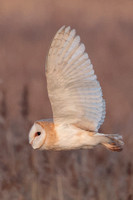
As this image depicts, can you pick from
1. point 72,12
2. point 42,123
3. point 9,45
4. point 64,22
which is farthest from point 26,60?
point 42,123

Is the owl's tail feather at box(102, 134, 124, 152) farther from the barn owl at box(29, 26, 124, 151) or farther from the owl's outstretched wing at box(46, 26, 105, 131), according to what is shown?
the owl's outstretched wing at box(46, 26, 105, 131)

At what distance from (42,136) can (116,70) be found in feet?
20.2

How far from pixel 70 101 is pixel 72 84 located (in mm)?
99

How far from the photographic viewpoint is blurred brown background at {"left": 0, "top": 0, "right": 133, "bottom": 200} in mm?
3910

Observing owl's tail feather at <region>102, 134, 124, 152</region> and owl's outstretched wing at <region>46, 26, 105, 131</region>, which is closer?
owl's outstretched wing at <region>46, 26, 105, 131</region>

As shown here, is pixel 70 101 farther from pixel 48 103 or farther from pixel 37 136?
pixel 48 103

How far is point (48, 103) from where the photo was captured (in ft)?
26.5

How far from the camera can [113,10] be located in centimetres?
1120

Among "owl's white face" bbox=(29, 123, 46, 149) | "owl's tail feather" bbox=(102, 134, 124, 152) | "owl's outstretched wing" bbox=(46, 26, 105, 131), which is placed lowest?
"owl's tail feather" bbox=(102, 134, 124, 152)

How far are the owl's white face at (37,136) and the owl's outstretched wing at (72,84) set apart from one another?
104 millimetres

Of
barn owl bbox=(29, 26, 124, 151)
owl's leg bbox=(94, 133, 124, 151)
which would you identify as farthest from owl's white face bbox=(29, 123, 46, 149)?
owl's leg bbox=(94, 133, 124, 151)

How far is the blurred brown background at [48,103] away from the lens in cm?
391

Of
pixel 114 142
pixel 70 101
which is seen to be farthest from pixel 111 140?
pixel 70 101

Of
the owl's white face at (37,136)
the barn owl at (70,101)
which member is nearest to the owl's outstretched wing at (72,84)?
the barn owl at (70,101)
